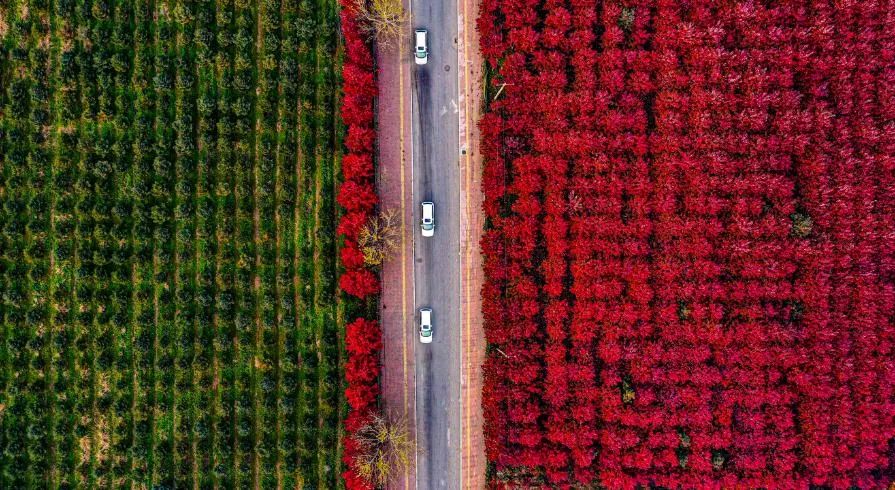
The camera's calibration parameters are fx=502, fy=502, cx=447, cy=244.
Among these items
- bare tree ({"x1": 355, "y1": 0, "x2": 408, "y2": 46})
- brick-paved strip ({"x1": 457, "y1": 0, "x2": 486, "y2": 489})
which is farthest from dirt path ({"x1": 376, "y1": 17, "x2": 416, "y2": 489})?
brick-paved strip ({"x1": 457, "y1": 0, "x2": 486, "y2": 489})

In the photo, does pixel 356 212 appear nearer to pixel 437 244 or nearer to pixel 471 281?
pixel 437 244

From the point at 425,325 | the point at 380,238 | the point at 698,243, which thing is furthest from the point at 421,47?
the point at 698,243

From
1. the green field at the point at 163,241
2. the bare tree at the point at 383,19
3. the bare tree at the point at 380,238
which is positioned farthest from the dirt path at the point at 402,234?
the green field at the point at 163,241

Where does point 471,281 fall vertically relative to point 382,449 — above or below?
above

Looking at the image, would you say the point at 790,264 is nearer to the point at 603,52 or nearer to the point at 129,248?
the point at 603,52

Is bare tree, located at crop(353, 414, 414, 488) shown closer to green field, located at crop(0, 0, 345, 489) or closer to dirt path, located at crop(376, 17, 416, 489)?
dirt path, located at crop(376, 17, 416, 489)

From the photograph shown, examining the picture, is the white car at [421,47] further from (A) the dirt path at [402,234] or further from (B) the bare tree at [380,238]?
(B) the bare tree at [380,238]
